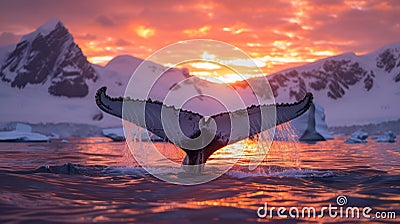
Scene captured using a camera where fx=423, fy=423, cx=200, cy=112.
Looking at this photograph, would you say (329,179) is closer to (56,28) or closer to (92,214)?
(92,214)

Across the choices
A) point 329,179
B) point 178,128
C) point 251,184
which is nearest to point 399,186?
point 329,179

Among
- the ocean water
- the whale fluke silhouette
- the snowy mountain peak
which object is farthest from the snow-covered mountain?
the whale fluke silhouette

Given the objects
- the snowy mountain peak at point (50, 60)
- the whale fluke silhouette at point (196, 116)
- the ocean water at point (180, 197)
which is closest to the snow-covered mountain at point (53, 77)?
the snowy mountain peak at point (50, 60)

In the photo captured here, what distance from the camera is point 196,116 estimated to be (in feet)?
22.1

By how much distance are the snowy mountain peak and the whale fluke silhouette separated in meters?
140

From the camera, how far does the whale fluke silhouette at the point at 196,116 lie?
5926 mm

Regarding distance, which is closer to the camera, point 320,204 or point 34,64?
point 320,204

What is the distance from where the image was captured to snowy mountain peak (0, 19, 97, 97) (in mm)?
143000

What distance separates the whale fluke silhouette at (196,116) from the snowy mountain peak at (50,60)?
139644 mm

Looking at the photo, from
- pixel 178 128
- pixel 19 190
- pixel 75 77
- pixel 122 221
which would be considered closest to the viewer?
pixel 122 221

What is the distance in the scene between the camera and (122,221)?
3.83m

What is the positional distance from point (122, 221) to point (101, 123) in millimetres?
114407

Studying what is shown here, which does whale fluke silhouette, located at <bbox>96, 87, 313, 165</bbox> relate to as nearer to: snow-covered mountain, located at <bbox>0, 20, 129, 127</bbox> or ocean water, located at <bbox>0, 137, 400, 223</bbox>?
ocean water, located at <bbox>0, 137, 400, 223</bbox>

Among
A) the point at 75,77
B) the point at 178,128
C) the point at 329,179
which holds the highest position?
the point at 75,77
